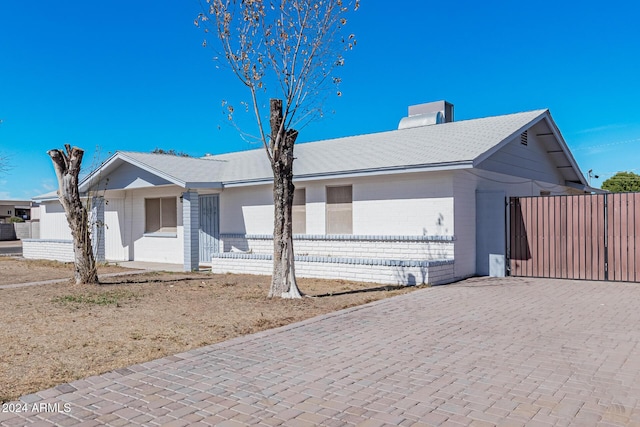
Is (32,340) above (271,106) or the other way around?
the other way around

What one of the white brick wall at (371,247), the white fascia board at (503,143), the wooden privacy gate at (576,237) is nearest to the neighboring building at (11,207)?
the white brick wall at (371,247)

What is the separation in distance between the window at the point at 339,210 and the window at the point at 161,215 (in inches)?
259

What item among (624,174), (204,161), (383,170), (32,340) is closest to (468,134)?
(383,170)

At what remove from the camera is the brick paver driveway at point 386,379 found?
4285 millimetres

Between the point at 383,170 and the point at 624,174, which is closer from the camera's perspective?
the point at 383,170

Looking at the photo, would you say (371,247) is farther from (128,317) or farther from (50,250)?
(50,250)

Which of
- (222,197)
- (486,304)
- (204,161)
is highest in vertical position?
(204,161)

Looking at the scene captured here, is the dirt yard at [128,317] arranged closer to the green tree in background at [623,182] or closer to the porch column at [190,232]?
the porch column at [190,232]

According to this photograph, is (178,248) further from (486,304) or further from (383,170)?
(486,304)

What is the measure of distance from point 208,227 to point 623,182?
49344 millimetres

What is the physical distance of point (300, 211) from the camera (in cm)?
1591

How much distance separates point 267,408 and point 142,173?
15046 millimetres

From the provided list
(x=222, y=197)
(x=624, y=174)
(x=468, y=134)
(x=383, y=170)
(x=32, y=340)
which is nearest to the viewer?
(x=32, y=340)

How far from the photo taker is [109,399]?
4.64 m
